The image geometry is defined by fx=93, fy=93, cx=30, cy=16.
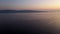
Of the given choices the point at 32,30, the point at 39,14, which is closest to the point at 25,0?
the point at 39,14

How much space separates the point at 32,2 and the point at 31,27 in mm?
273

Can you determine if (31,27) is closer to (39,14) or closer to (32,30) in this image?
(32,30)

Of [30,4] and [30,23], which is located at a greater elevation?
[30,4]

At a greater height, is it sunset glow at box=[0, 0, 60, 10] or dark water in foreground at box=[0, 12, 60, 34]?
sunset glow at box=[0, 0, 60, 10]

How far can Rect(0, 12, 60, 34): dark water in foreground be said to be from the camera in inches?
38.4

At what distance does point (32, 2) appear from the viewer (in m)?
1.01

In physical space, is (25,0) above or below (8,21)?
above

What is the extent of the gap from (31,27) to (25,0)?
0.30 metres

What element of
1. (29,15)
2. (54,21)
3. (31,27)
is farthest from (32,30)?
(54,21)

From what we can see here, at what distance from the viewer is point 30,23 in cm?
103

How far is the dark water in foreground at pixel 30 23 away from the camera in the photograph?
3.20 feet

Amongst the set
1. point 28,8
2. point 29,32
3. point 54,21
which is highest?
point 28,8

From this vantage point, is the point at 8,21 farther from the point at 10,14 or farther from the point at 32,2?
the point at 32,2

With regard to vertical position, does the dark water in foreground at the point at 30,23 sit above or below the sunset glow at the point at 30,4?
below
